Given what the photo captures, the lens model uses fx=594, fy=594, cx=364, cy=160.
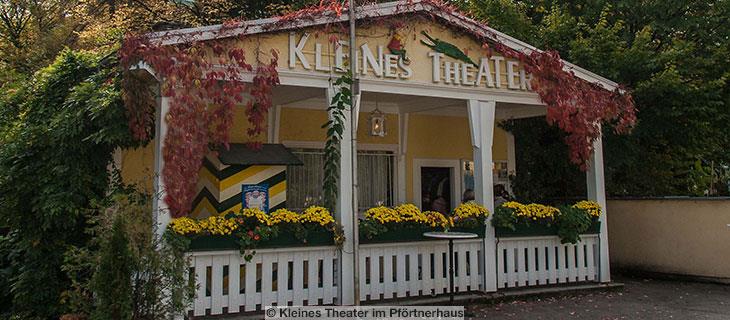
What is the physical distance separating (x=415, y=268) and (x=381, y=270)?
562mm

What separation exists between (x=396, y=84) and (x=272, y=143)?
7.36 ft

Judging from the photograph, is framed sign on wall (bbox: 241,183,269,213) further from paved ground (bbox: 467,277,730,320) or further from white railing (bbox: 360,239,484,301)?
paved ground (bbox: 467,277,730,320)

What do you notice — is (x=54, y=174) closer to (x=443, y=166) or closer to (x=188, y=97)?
(x=188, y=97)

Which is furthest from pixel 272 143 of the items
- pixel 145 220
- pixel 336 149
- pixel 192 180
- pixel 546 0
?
pixel 546 0

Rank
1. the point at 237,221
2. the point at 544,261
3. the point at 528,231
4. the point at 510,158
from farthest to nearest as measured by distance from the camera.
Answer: the point at 510,158
the point at 544,261
the point at 528,231
the point at 237,221

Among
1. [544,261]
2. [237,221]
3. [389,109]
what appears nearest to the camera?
[237,221]

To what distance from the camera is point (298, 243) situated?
7031 mm

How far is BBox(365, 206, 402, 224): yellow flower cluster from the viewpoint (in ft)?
24.7

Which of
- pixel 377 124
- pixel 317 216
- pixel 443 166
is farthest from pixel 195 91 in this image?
pixel 443 166

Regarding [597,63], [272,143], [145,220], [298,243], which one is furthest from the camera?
[597,63]

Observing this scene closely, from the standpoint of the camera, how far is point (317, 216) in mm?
7133

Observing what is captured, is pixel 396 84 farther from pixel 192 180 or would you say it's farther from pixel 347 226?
pixel 192 180

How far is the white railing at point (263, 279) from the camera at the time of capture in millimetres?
6598

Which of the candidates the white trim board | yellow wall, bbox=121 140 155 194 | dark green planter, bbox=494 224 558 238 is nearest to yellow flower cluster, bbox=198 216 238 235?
yellow wall, bbox=121 140 155 194
